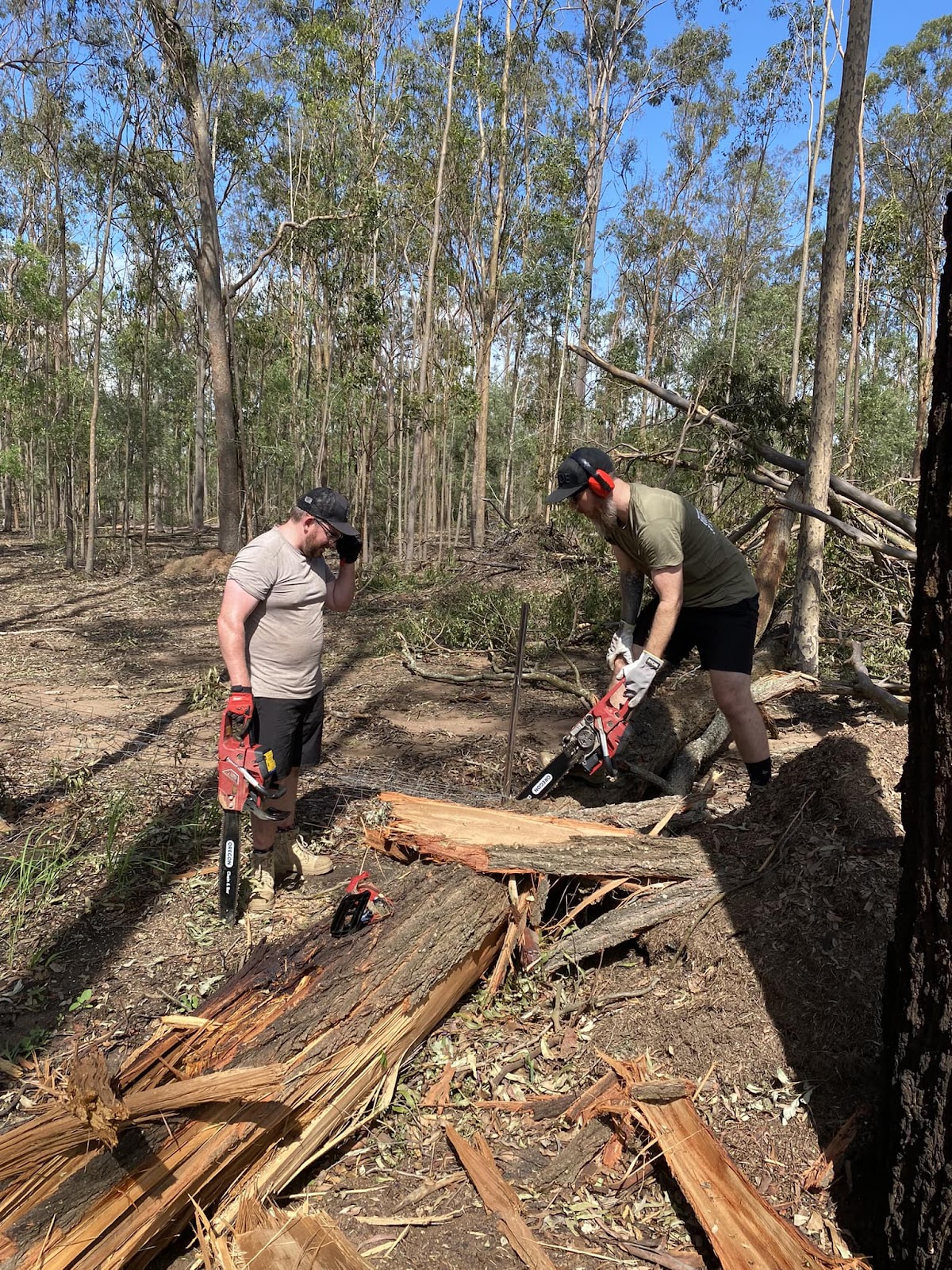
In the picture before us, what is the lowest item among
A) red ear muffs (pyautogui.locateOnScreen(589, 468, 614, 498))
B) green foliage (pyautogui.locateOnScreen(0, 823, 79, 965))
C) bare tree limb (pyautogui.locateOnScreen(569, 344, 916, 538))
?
green foliage (pyautogui.locateOnScreen(0, 823, 79, 965))

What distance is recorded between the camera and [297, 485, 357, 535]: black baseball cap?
3355mm

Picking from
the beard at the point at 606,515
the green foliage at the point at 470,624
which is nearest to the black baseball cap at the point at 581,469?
the beard at the point at 606,515

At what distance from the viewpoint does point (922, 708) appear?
1.72 m

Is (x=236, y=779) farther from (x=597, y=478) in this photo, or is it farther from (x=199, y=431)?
(x=199, y=431)

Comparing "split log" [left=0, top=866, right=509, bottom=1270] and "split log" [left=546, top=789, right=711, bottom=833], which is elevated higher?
"split log" [left=546, top=789, right=711, bottom=833]

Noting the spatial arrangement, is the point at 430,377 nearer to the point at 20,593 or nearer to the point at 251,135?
the point at 251,135

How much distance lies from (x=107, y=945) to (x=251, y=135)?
21384 millimetres

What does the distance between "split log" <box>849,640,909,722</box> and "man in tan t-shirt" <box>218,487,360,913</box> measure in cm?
312

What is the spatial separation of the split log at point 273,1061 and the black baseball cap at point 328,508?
1.50 metres

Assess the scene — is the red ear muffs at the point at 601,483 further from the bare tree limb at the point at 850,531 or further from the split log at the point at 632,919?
the bare tree limb at the point at 850,531

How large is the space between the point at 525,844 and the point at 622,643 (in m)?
1.26

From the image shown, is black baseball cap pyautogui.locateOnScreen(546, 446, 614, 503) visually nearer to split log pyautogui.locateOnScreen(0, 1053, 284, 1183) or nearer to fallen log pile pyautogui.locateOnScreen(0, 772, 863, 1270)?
fallen log pile pyautogui.locateOnScreen(0, 772, 863, 1270)

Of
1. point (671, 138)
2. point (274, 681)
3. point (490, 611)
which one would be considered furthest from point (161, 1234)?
point (671, 138)

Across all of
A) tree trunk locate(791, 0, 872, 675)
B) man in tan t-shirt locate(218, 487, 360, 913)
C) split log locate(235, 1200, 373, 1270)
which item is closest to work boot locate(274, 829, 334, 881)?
man in tan t-shirt locate(218, 487, 360, 913)
